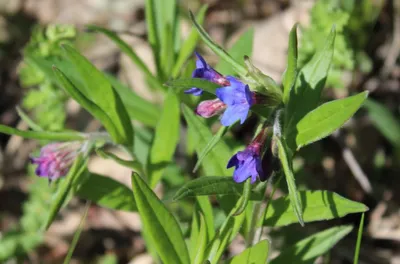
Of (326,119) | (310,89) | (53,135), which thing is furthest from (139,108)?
(326,119)

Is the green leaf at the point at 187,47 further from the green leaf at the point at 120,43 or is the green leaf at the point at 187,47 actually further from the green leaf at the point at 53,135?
the green leaf at the point at 53,135

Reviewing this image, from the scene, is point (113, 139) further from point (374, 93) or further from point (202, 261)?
point (374, 93)

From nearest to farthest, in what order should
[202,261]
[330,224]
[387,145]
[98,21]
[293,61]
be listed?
1. [293,61]
2. [202,261]
3. [330,224]
4. [387,145]
5. [98,21]

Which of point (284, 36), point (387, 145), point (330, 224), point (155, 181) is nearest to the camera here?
point (155, 181)

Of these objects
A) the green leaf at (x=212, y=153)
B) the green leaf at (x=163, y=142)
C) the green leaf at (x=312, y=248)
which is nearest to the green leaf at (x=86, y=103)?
the green leaf at (x=163, y=142)

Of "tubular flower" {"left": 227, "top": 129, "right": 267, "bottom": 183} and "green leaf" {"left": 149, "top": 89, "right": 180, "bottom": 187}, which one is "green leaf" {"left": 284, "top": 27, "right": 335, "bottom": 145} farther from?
"green leaf" {"left": 149, "top": 89, "right": 180, "bottom": 187}

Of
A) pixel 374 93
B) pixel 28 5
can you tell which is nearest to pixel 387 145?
pixel 374 93
